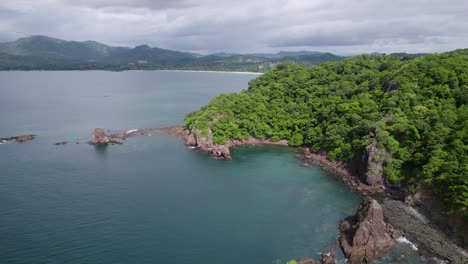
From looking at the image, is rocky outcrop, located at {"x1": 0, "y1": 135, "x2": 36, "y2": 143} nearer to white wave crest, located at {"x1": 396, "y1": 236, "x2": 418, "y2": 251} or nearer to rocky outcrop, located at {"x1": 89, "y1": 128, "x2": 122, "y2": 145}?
rocky outcrop, located at {"x1": 89, "y1": 128, "x2": 122, "y2": 145}

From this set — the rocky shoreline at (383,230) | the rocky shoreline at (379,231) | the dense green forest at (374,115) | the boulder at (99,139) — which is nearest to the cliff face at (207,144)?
the dense green forest at (374,115)

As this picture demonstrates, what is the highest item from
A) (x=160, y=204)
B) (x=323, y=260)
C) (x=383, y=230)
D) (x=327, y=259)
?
(x=160, y=204)

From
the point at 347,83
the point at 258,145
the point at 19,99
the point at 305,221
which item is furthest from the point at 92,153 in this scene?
the point at 19,99

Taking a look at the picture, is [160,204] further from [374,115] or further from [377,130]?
[374,115]

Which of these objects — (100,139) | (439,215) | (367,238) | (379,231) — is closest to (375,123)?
(439,215)

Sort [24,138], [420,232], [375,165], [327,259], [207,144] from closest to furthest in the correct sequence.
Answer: [327,259], [420,232], [375,165], [207,144], [24,138]

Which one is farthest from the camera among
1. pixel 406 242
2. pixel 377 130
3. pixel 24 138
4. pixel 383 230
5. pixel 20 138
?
pixel 24 138

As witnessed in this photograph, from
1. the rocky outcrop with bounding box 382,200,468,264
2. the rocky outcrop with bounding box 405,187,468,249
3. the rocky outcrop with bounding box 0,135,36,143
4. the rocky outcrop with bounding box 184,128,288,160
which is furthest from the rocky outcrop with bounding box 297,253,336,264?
the rocky outcrop with bounding box 0,135,36,143
